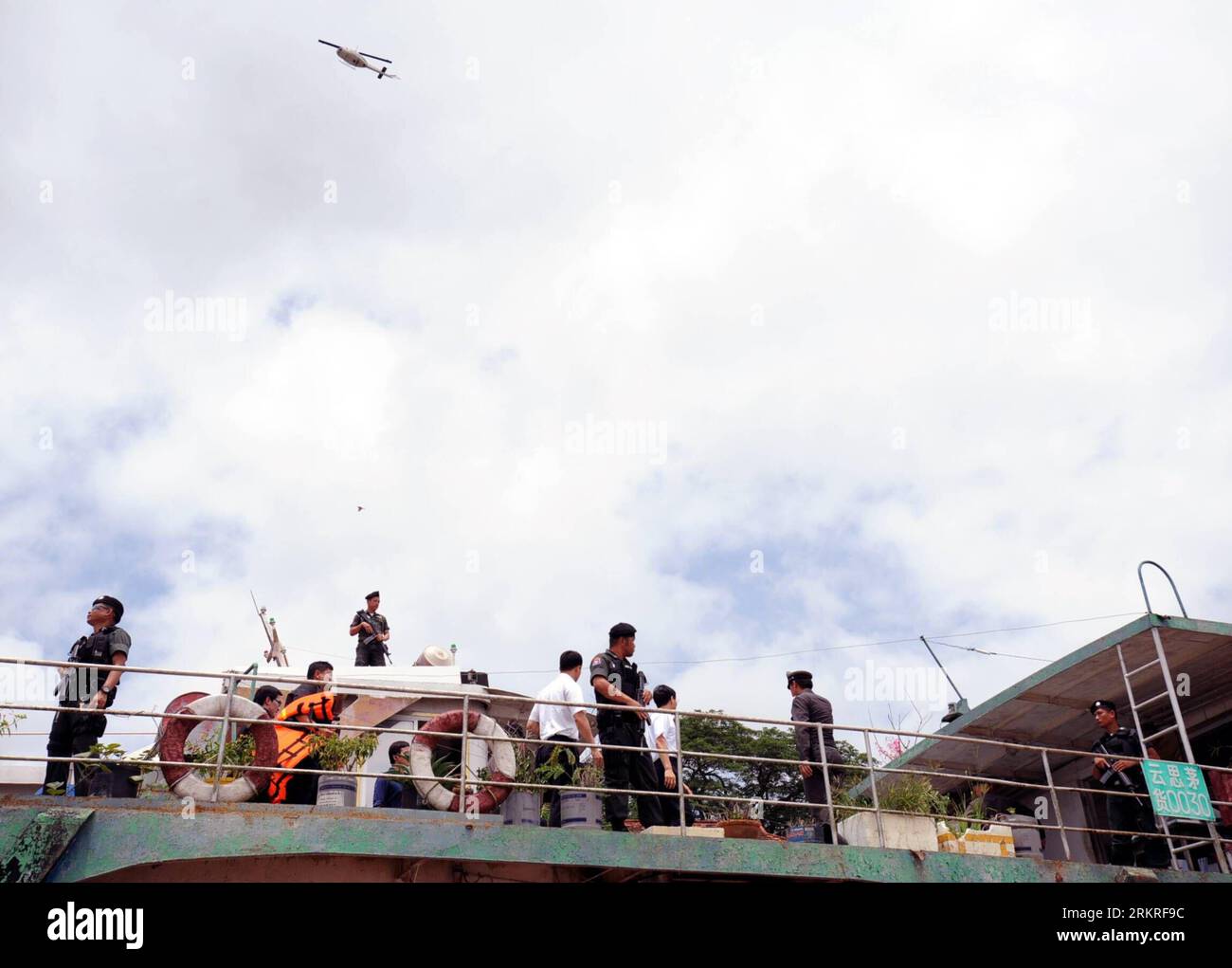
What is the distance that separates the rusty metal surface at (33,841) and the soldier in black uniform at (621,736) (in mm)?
3755

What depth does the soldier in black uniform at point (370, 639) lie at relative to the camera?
12836 millimetres

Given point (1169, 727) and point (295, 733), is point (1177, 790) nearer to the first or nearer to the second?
point (1169, 727)

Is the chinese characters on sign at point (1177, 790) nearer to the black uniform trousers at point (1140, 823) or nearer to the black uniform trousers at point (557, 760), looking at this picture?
the black uniform trousers at point (1140, 823)

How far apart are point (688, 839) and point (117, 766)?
13.5ft

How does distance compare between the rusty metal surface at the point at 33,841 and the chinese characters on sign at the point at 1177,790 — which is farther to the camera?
the chinese characters on sign at the point at 1177,790

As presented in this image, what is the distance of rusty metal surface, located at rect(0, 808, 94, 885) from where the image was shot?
255 inches

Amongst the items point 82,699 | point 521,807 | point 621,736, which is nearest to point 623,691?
point 621,736

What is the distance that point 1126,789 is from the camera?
1018cm

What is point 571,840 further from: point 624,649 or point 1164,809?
point 1164,809

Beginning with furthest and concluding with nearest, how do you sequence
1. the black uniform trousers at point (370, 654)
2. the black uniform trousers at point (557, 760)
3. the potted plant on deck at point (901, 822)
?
the black uniform trousers at point (370, 654) < the potted plant on deck at point (901, 822) < the black uniform trousers at point (557, 760)

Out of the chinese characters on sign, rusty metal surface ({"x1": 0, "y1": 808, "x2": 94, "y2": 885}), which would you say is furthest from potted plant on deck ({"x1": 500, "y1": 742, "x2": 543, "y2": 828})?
the chinese characters on sign

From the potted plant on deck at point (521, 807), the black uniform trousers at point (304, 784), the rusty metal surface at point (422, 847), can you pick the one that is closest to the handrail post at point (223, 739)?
the rusty metal surface at point (422, 847)
